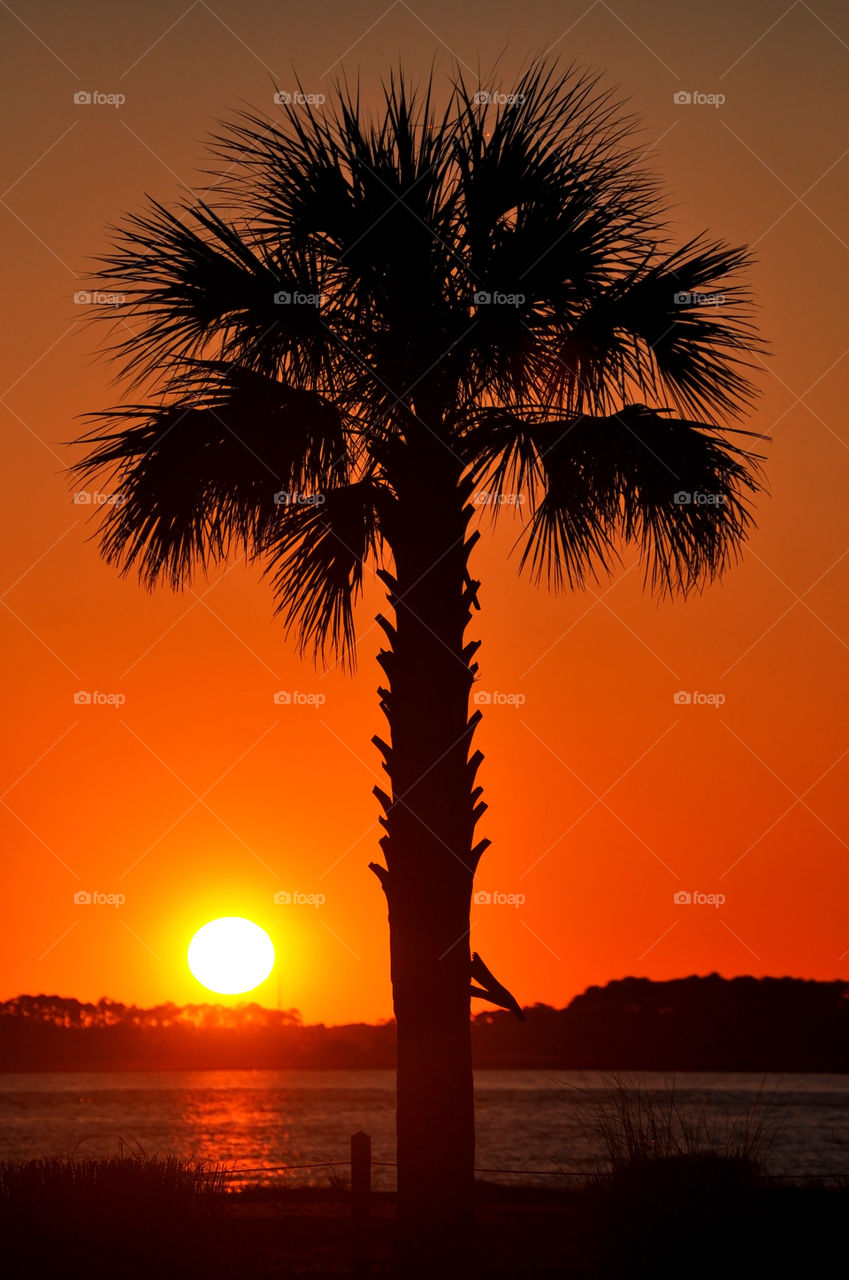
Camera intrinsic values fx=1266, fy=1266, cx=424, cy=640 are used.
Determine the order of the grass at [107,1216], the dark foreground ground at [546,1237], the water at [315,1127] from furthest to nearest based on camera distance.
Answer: the water at [315,1127]
the grass at [107,1216]
the dark foreground ground at [546,1237]

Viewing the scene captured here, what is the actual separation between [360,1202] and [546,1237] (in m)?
1.64

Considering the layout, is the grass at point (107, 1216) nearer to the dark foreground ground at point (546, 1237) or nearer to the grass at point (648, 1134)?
the dark foreground ground at point (546, 1237)

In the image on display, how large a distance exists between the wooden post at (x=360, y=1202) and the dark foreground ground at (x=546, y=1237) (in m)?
0.10

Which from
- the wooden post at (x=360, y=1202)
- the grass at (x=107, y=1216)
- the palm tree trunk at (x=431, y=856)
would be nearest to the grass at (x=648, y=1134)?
the palm tree trunk at (x=431, y=856)

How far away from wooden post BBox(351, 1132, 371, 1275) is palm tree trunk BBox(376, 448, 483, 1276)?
4.62ft

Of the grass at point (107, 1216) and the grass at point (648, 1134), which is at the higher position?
the grass at point (648, 1134)

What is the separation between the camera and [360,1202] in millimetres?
9703

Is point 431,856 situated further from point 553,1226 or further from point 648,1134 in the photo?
point 553,1226

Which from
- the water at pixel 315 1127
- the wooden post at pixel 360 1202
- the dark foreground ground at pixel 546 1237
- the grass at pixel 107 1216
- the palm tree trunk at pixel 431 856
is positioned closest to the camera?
the palm tree trunk at pixel 431 856

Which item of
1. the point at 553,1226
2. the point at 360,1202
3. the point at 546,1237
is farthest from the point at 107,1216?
the point at 553,1226

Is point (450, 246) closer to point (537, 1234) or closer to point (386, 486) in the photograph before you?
point (386, 486)

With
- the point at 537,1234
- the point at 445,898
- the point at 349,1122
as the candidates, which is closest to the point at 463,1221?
the point at 445,898

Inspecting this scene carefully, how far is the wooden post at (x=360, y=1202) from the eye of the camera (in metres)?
9.22

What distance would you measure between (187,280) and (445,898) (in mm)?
4726
